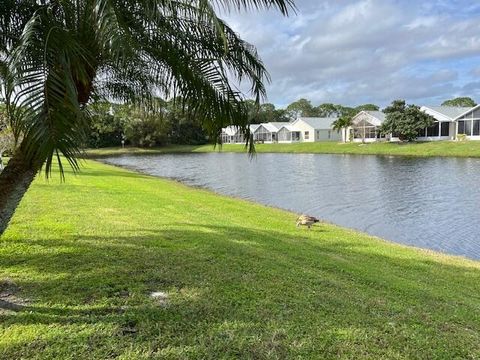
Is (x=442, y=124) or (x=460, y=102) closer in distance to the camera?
(x=442, y=124)

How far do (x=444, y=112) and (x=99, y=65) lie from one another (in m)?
55.4

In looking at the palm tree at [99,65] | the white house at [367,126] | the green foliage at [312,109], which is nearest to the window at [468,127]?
the white house at [367,126]

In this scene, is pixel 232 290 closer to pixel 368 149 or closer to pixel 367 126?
pixel 368 149

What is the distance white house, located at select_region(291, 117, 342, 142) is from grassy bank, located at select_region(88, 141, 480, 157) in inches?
336

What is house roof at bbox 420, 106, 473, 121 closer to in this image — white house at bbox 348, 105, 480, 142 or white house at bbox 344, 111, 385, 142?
white house at bbox 348, 105, 480, 142

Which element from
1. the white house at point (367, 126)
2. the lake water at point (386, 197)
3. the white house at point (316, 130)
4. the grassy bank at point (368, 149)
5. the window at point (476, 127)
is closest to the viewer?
the lake water at point (386, 197)

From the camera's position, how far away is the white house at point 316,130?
2940 inches

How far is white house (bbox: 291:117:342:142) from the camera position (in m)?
74.7

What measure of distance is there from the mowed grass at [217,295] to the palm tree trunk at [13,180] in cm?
111

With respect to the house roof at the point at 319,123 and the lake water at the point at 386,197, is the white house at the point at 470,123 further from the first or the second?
the house roof at the point at 319,123

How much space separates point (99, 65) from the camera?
4996 millimetres

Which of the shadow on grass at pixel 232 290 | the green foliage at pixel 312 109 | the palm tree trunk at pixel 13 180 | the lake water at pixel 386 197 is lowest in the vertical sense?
the lake water at pixel 386 197

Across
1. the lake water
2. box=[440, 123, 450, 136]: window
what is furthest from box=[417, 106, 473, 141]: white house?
the lake water

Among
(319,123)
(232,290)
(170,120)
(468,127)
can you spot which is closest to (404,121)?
(468,127)
